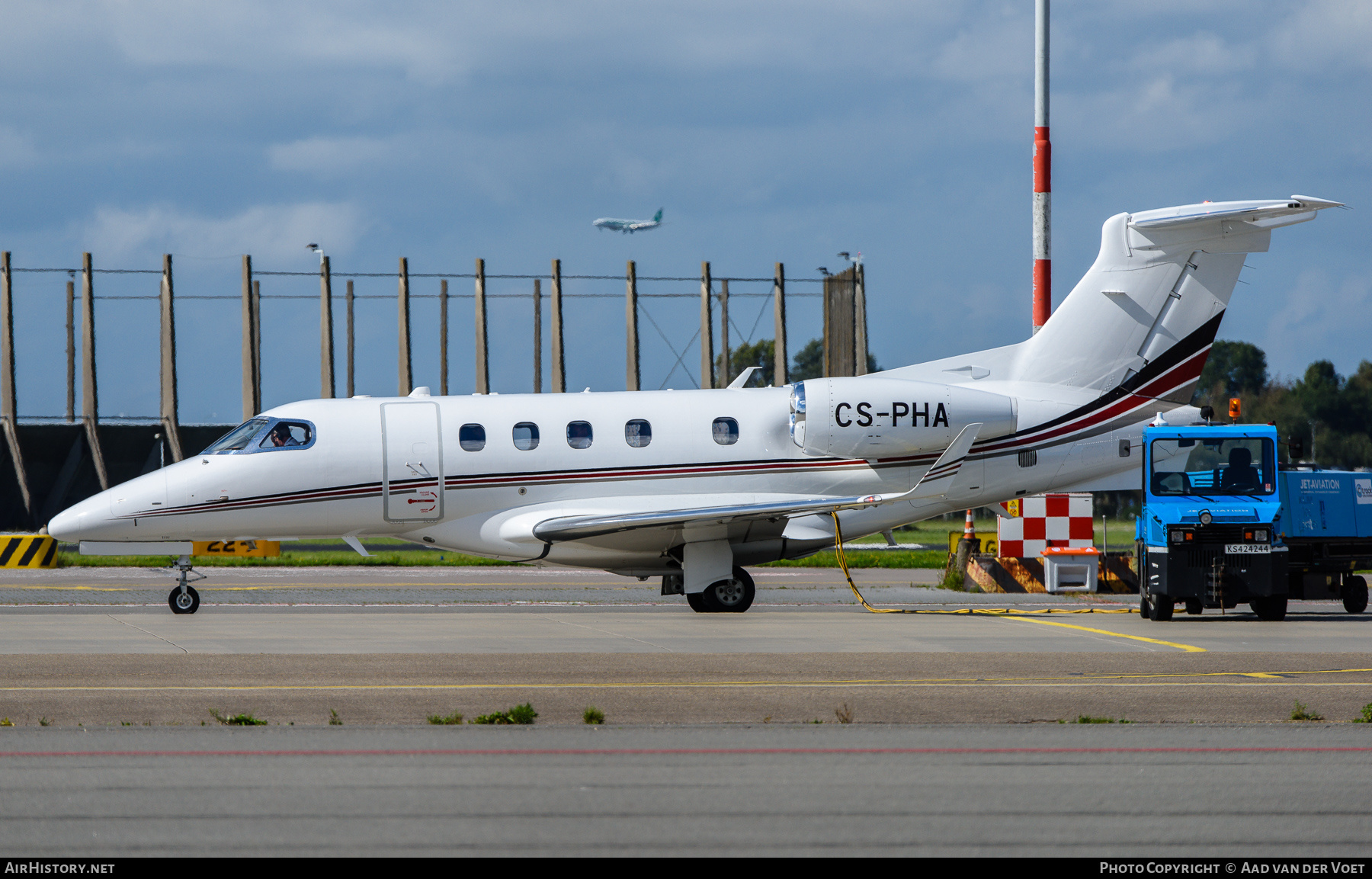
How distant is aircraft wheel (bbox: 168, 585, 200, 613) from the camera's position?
755 inches

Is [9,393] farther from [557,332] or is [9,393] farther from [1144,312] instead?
[1144,312]

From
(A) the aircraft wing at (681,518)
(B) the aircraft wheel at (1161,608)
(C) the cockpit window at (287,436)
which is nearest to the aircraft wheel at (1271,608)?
(B) the aircraft wheel at (1161,608)

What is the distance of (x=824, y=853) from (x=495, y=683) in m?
6.24

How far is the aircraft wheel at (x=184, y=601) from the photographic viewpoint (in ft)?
63.0

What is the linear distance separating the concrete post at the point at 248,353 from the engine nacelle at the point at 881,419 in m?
29.2

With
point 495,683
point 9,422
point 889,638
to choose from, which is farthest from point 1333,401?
point 495,683

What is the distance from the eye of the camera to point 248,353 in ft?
149

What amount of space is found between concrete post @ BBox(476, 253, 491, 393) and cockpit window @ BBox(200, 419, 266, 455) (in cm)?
2828

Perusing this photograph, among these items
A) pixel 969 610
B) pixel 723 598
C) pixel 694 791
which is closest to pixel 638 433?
→ pixel 723 598

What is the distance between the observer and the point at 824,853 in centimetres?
621

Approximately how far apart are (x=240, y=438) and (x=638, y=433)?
5.78 meters

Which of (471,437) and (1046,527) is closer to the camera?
(471,437)

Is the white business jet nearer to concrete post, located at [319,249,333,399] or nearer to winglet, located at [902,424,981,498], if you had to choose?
winglet, located at [902,424,981,498]

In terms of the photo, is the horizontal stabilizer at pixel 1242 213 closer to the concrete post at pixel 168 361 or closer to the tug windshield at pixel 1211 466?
the tug windshield at pixel 1211 466
